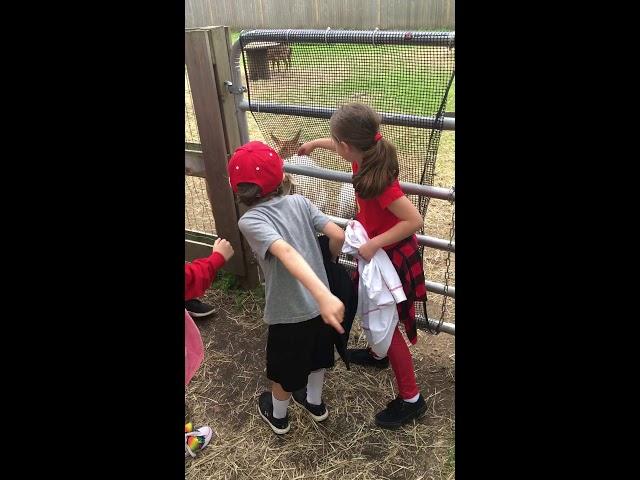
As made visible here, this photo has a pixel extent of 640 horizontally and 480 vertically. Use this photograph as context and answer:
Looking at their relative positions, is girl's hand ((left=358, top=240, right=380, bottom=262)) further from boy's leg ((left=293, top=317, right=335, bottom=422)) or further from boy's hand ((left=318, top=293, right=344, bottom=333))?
boy's hand ((left=318, top=293, right=344, bottom=333))

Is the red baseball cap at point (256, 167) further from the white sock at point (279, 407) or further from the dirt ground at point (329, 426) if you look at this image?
the dirt ground at point (329, 426)

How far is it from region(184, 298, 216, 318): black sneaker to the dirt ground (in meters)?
0.28

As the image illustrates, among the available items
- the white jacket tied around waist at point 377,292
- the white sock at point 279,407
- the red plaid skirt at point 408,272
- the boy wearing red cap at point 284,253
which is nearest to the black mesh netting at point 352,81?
the red plaid skirt at point 408,272

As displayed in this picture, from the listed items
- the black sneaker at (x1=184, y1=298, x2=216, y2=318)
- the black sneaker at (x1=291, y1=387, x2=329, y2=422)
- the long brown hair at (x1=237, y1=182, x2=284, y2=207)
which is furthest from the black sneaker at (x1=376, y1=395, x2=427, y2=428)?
the black sneaker at (x1=184, y1=298, x2=216, y2=318)

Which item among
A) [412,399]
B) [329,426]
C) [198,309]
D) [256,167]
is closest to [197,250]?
[198,309]

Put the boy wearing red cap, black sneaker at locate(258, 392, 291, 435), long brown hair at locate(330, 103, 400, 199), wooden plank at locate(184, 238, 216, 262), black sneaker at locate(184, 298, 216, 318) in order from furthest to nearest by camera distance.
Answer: wooden plank at locate(184, 238, 216, 262) → black sneaker at locate(184, 298, 216, 318) → black sneaker at locate(258, 392, 291, 435) → long brown hair at locate(330, 103, 400, 199) → the boy wearing red cap

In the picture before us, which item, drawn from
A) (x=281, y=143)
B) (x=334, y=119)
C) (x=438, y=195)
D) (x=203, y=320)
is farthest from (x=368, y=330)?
(x=203, y=320)

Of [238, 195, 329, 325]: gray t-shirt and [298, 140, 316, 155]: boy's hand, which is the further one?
[298, 140, 316, 155]: boy's hand

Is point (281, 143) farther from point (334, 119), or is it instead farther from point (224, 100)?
point (334, 119)

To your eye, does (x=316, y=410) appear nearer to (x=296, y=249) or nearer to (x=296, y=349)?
(x=296, y=349)

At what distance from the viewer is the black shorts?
208 centimetres

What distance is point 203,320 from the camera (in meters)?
3.32

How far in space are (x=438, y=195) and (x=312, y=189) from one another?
0.84 metres
